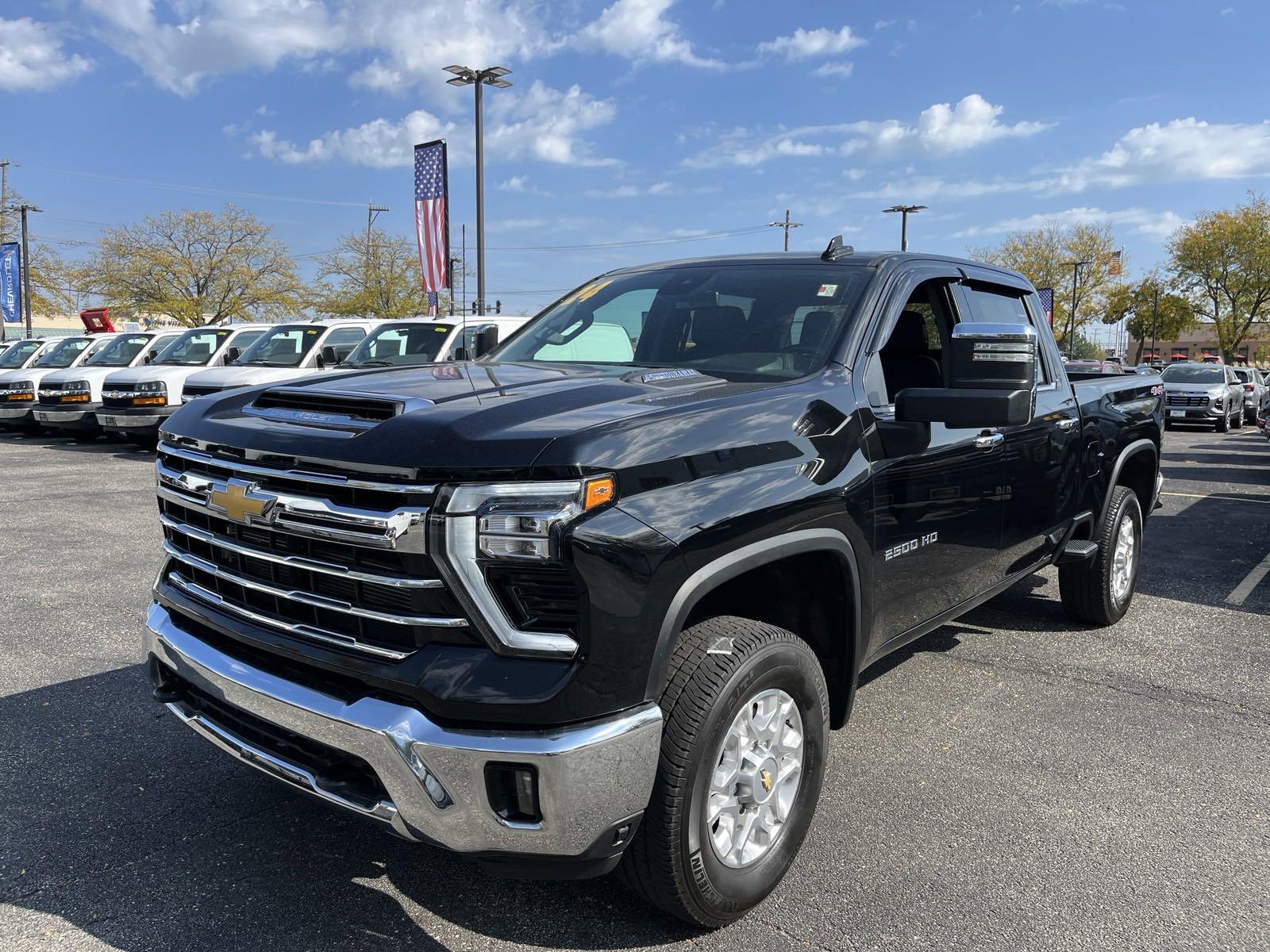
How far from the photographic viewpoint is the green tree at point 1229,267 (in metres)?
47.3

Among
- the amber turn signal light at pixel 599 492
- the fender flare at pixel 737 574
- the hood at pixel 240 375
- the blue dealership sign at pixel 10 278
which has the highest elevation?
the blue dealership sign at pixel 10 278

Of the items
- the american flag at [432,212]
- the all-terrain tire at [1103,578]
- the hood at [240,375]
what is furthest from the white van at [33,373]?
the all-terrain tire at [1103,578]

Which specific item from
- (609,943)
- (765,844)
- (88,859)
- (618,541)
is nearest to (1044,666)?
(765,844)

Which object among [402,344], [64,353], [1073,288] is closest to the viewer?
[402,344]

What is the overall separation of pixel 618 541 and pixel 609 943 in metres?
1.18

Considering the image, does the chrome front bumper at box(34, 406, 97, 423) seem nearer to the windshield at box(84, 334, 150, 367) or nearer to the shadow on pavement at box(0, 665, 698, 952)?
the windshield at box(84, 334, 150, 367)

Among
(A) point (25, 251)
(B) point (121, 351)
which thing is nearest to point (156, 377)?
(B) point (121, 351)

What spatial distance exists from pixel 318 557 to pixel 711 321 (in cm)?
179

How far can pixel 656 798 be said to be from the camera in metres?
2.37

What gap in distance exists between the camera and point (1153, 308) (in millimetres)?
53438

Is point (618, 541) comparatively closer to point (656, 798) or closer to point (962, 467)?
point (656, 798)

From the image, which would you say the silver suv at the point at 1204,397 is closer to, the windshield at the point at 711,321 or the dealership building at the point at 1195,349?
the windshield at the point at 711,321

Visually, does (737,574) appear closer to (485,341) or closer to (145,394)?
(485,341)

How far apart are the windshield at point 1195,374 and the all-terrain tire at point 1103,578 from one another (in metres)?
21.6
